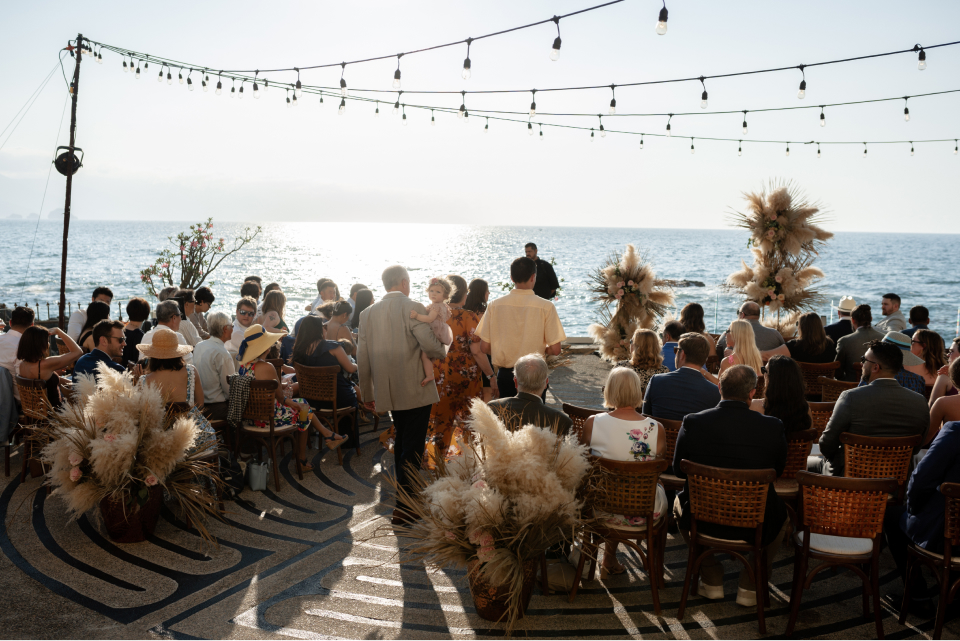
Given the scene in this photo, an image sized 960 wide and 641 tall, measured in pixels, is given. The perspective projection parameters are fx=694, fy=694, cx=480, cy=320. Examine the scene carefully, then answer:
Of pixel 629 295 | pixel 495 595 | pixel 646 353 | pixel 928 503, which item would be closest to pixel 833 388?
pixel 646 353

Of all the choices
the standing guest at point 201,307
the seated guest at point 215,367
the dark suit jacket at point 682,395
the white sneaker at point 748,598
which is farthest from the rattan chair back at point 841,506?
the standing guest at point 201,307

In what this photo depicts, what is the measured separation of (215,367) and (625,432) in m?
3.30

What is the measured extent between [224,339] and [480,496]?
3.17 m

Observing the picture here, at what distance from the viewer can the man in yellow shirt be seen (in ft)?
16.6

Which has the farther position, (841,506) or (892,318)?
(892,318)

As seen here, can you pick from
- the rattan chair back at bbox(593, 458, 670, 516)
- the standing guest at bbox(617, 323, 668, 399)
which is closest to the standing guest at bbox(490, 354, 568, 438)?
the rattan chair back at bbox(593, 458, 670, 516)

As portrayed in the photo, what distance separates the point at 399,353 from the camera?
4.57 meters

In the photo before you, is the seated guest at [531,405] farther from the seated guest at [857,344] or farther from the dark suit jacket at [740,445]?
the seated guest at [857,344]

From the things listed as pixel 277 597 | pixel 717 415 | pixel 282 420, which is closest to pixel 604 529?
pixel 717 415

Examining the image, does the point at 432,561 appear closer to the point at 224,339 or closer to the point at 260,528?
the point at 260,528

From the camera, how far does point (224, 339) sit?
5430 mm

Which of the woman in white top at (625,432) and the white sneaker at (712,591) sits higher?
the woman in white top at (625,432)

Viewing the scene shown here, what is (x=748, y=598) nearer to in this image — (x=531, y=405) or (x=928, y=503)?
(x=928, y=503)

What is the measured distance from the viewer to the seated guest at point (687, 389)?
4227 millimetres
